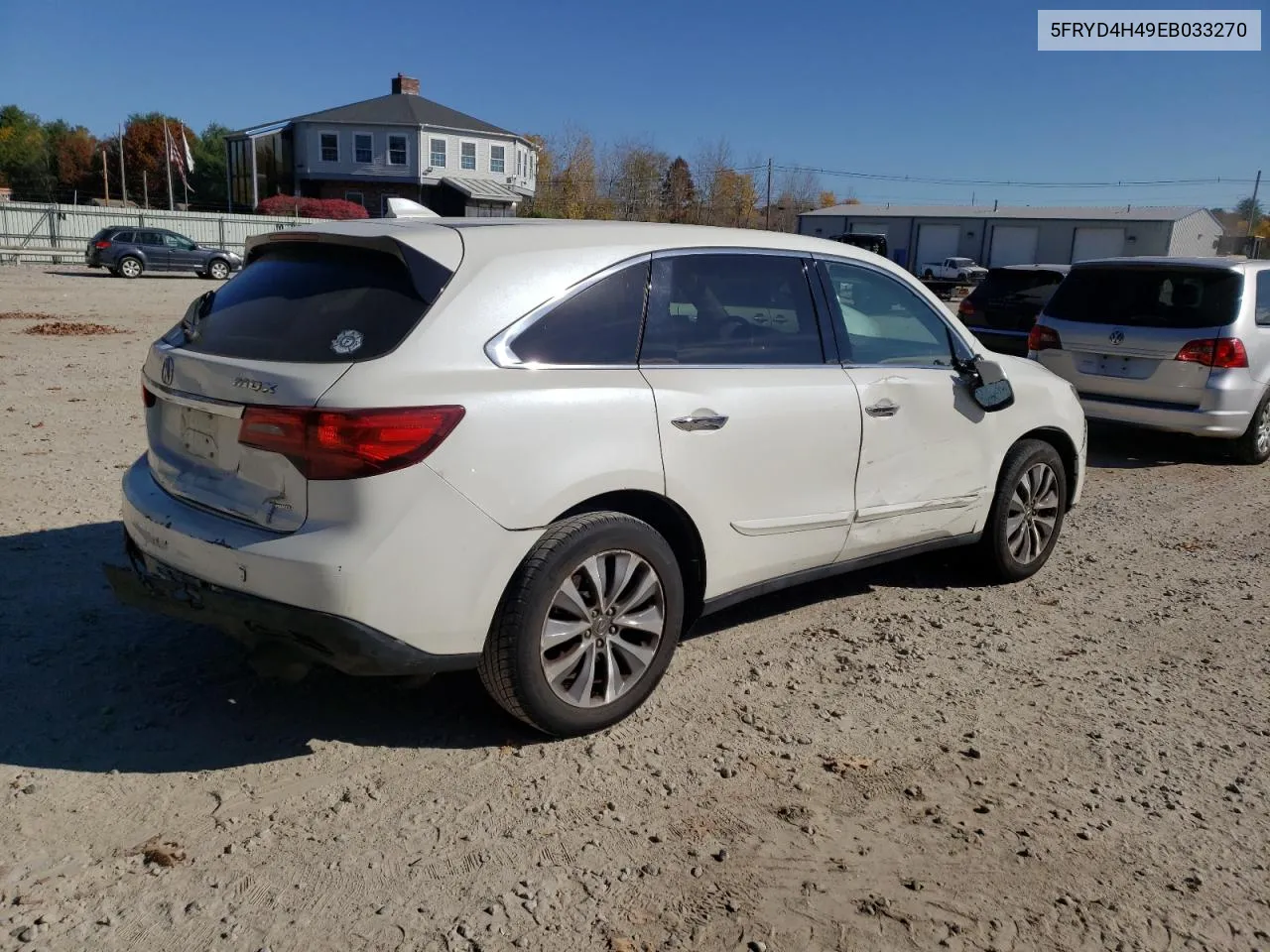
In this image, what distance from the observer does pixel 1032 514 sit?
5672 millimetres

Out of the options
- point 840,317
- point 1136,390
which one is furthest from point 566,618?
point 1136,390

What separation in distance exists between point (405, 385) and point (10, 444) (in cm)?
618

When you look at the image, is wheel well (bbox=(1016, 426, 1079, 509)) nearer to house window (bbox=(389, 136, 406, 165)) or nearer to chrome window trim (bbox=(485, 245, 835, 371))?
chrome window trim (bbox=(485, 245, 835, 371))

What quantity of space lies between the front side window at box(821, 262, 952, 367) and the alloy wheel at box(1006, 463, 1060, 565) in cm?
94

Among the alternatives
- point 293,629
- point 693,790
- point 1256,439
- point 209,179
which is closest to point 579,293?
point 293,629

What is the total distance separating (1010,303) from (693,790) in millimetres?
10628

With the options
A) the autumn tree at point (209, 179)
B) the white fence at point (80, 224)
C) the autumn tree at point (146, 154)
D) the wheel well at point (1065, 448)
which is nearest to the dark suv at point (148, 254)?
the white fence at point (80, 224)

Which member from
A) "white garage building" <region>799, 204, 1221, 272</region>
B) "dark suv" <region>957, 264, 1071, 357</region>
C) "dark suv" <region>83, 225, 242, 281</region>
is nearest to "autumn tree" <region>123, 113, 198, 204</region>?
"white garage building" <region>799, 204, 1221, 272</region>

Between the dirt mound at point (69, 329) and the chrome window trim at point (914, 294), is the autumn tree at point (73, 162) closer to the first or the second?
the dirt mound at point (69, 329)

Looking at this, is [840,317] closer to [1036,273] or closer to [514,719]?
[514,719]

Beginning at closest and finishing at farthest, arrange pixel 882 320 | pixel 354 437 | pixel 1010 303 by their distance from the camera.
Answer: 1. pixel 354 437
2. pixel 882 320
3. pixel 1010 303

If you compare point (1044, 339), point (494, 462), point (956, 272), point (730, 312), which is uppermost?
point (956, 272)

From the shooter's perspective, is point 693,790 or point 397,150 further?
point 397,150

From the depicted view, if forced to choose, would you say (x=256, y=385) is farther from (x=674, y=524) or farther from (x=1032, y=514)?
(x=1032, y=514)
